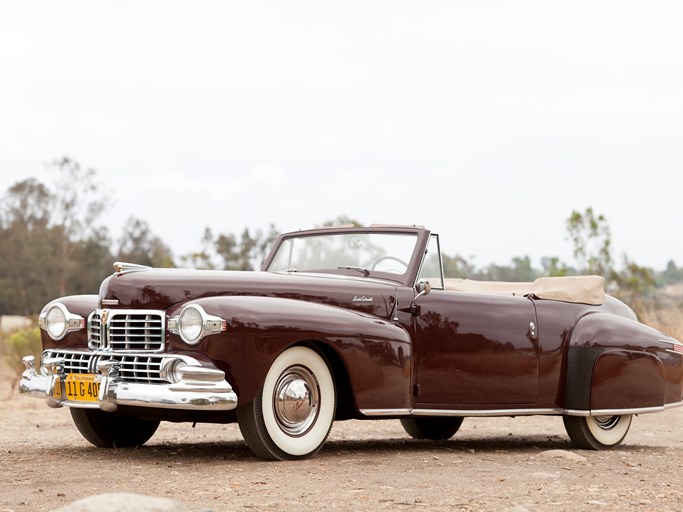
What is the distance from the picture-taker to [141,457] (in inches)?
290

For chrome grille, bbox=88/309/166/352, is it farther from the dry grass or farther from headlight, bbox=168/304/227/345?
the dry grass

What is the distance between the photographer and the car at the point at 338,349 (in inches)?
263

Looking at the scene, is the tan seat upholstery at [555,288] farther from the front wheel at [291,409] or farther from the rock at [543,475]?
the rock at [543,475]

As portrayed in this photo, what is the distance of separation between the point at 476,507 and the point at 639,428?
6993 mm

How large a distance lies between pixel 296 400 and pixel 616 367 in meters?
3.04

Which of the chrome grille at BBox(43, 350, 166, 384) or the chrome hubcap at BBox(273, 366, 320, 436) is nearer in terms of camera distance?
the chrome grille at BBox(43, 350, 166, 384)

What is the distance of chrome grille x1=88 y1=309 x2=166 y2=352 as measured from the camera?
688 cm

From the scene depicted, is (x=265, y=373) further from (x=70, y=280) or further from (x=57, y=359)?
(x=70, y=280)

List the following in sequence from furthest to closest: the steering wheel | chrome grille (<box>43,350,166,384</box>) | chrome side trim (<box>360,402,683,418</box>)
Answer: the steering wheel
chrome side trim (<box>360,402,683,418</box>)
chrome grille (<box>43,350,166,384</box>)

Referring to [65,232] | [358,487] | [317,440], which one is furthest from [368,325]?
[65,232]

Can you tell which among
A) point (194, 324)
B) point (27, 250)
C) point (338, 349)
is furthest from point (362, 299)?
point (27, 250)

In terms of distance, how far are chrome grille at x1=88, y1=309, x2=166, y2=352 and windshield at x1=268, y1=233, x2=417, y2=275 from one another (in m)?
2.00

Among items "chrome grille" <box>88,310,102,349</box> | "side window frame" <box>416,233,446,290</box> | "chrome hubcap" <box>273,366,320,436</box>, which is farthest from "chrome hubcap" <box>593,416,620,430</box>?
"chrome grille" <box>88,310,102,349</box>

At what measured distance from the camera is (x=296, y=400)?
22.7 feet
